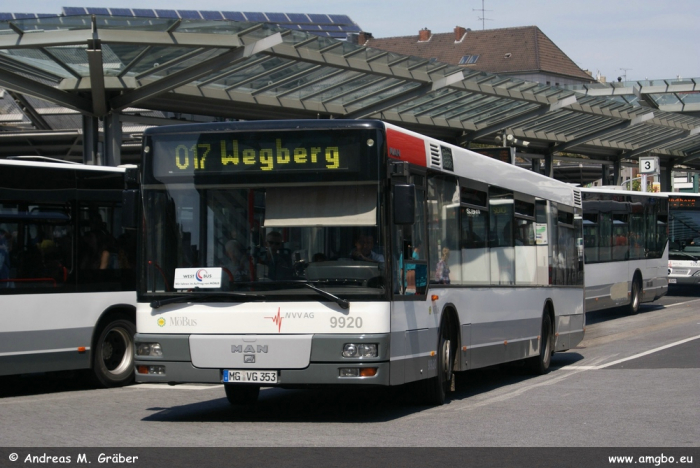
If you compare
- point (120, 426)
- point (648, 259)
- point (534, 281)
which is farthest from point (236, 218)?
point (648, 259)

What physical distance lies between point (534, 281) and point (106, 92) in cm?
1222

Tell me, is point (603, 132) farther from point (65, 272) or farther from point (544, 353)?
point (65, 272)

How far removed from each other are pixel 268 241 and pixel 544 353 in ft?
21.9

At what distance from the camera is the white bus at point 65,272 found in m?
12.1

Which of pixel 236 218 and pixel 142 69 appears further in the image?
pixel 142 69

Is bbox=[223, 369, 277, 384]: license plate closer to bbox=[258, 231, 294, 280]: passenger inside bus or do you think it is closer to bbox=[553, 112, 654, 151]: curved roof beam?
bbox=[258, 231, 294, 280]: passenger inside bus

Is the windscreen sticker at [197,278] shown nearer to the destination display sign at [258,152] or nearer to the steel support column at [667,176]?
the destination display sign at [258,152]

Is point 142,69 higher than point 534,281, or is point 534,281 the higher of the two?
point 142,69

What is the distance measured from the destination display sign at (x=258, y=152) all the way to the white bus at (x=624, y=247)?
15.1 meters

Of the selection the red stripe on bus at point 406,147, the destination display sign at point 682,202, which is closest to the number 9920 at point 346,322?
the red stripe on bus at point 406,147

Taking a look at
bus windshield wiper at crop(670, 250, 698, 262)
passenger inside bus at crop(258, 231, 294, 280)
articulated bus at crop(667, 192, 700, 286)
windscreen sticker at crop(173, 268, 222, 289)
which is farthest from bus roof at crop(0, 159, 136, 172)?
bus windshield wiper at crop(670, 250, 698, 262)

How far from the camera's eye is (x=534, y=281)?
1428 centimetres

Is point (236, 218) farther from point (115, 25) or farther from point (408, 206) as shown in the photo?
point (115, 25)

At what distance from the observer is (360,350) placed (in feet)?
30.1
